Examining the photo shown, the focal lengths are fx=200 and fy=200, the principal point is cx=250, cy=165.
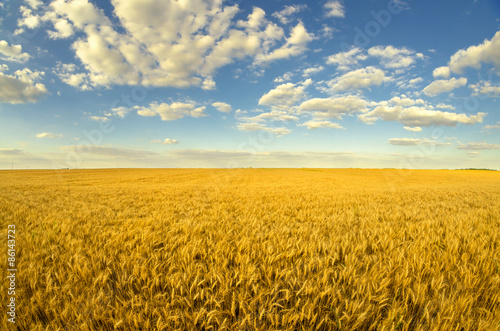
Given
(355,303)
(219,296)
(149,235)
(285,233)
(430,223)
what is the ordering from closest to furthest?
(355,303) → (219,296) → (149,235) → (285,233) → (430,223)

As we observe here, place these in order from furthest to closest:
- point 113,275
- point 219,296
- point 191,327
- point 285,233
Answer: point 285,233 < point 113,275 < point 219,296 < point 191,327

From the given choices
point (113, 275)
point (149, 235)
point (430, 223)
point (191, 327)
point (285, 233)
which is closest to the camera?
point (191, 327)

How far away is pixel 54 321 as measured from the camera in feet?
5.76

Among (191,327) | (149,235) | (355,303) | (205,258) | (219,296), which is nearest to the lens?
(191,327)

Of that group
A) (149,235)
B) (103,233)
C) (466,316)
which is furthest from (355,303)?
(103,233)

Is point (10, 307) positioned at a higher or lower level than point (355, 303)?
lower

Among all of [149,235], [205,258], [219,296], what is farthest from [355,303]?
[149,235]

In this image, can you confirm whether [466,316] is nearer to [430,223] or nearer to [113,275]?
[113,275]

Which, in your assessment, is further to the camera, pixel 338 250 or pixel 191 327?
pixel 338 250

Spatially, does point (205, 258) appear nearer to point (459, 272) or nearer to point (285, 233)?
point (285, 233)

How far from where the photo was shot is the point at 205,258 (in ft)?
9.74

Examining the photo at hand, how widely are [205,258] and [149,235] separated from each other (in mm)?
1523

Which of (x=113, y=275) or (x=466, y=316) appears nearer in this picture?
(x=466, y=316)

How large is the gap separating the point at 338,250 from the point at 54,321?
347 centimetres
